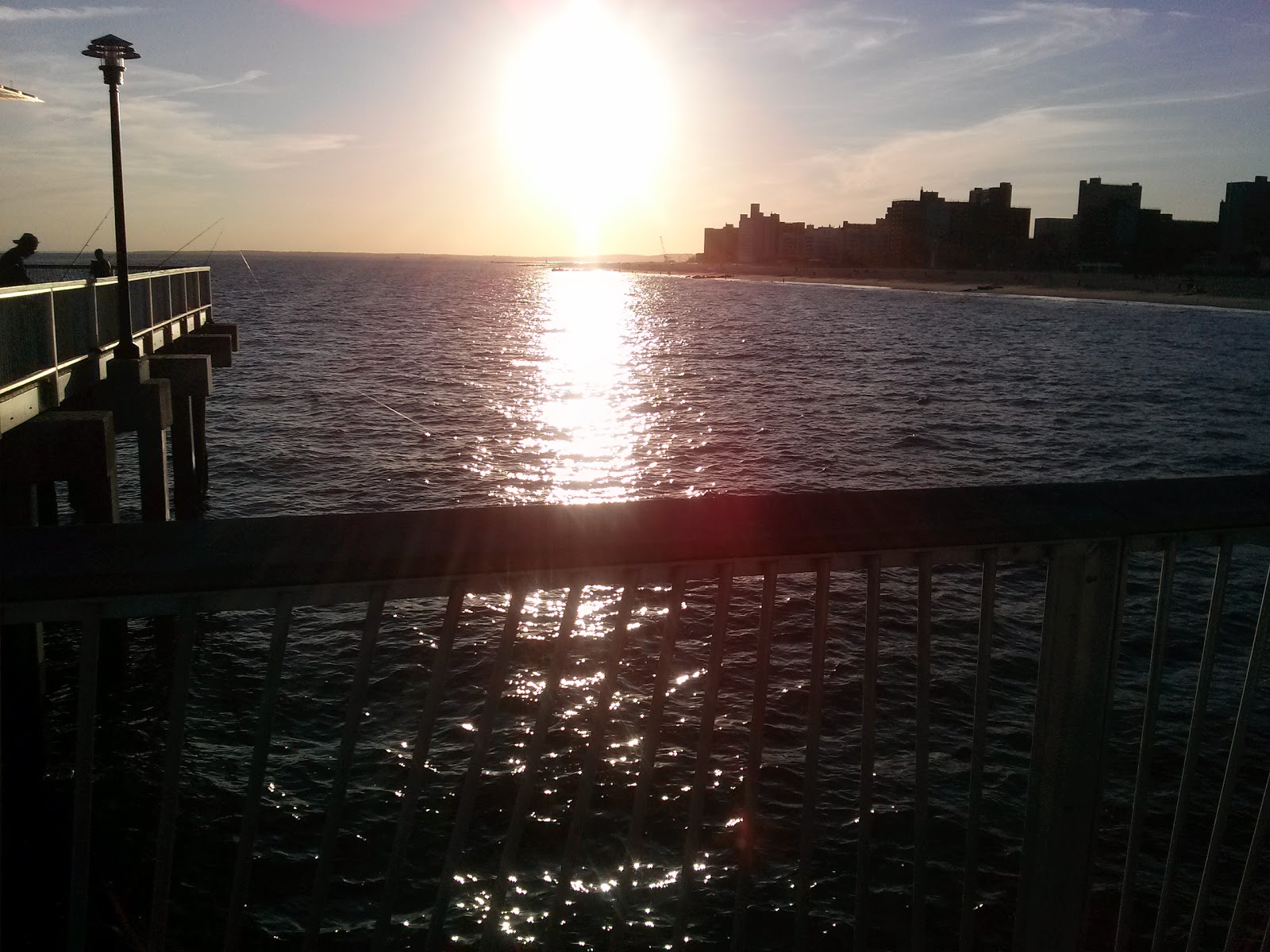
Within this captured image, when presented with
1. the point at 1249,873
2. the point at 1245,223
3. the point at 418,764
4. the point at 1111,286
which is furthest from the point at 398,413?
the point at 1245,223

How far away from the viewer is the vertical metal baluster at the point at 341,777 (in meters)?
1.99

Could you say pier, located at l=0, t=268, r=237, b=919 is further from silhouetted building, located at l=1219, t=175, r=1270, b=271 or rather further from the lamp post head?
silhouetted building, located at l=1219, t=175, r=1270, b=271

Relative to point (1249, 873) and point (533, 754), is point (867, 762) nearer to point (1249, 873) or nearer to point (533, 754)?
point (533, 754)

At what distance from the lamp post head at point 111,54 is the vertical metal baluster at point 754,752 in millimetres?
14598

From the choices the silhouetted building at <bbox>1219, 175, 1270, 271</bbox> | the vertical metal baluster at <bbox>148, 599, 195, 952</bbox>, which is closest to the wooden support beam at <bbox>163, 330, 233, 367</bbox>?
the vertical metal baluster at <bbox>148, 599, 195, 952</bbox>

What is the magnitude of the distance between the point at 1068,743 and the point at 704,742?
0.94 m

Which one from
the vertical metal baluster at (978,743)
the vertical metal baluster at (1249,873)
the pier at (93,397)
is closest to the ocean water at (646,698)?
the vertical metal baluster at (978,743)

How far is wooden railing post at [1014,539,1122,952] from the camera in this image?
97.4 inches

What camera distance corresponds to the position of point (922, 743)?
8.05ft

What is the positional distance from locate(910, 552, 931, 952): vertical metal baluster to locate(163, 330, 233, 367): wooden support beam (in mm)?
19079

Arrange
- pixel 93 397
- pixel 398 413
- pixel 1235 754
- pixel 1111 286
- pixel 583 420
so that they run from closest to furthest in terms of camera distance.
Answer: pixel 1235 754, pixel 93 397, pixel 398 413, pixel 583 420, pixel 1111 286

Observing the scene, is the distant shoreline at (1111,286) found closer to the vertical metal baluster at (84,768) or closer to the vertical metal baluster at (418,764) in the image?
the vertical metal baluster at (418,764)

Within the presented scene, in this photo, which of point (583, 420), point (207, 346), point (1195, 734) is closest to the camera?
point (1195, 734)

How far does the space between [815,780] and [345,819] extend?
7.87m
